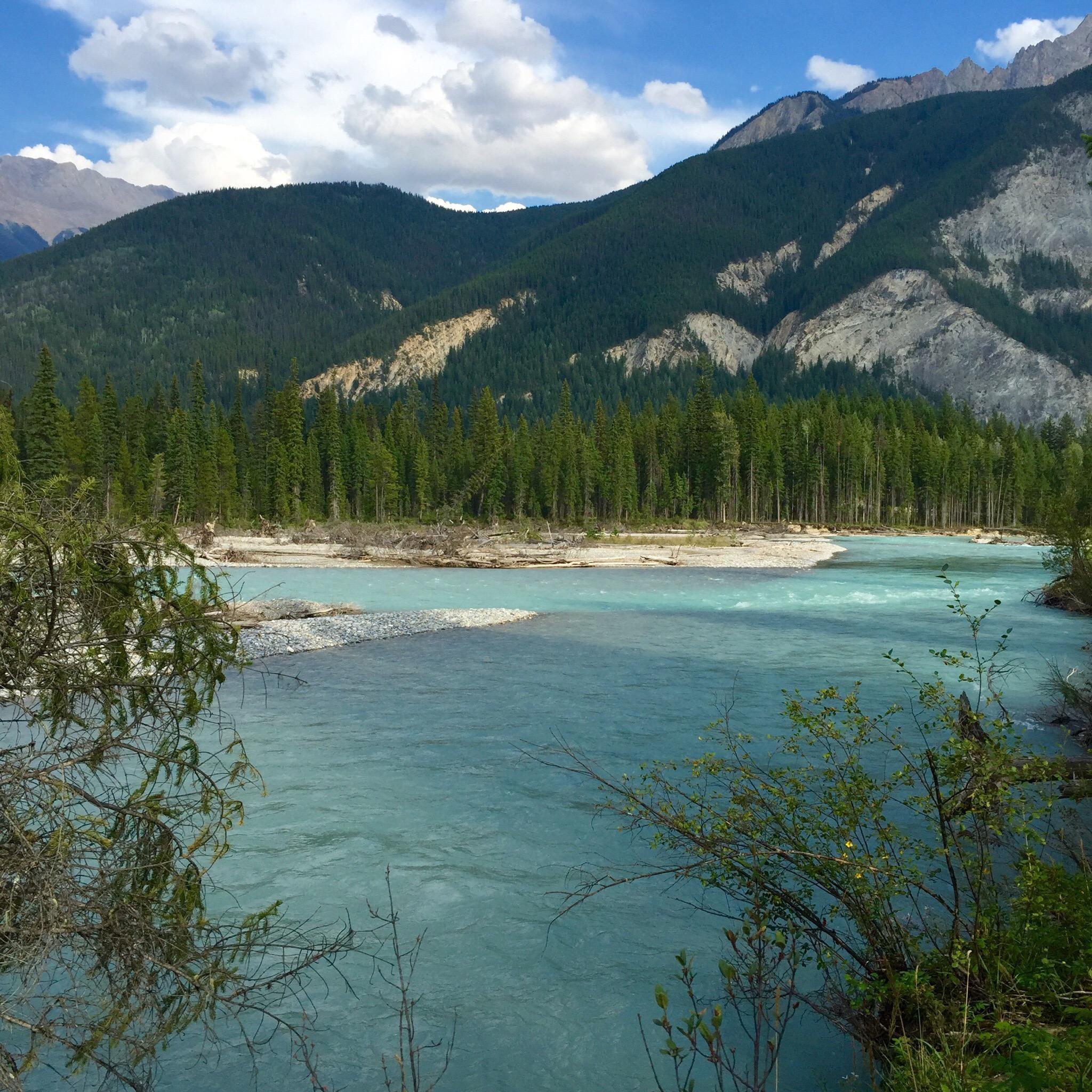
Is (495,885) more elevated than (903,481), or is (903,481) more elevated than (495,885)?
(903,481)

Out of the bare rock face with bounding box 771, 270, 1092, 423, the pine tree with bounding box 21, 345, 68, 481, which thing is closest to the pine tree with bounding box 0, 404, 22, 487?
the pine tree with bounding box 21, 345, 68, 481

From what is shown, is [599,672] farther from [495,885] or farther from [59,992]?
[59,992]

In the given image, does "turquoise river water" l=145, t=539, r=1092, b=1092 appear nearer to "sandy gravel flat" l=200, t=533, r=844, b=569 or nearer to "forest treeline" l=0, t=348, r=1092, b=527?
"sandy gravel flat" l=200, t=533, r=844, b=569

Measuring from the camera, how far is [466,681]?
→ 58.4ft

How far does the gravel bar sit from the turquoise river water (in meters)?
0.88

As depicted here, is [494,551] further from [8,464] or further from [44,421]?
[8,464]

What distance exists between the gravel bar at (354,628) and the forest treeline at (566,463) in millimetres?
51337

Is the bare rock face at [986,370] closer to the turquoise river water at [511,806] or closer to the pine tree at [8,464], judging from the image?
the turquoise river water at [511,806]

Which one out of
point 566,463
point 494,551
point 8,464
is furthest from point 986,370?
point 8,464

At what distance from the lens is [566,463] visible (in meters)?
93.4

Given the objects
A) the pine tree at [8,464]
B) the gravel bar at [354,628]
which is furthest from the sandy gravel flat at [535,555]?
the pine tree at [8,464]

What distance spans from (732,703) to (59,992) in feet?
37.3

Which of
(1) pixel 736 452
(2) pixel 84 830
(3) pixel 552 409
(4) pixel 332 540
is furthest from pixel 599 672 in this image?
(3) pixel 552 409

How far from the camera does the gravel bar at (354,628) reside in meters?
21.4
